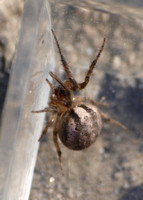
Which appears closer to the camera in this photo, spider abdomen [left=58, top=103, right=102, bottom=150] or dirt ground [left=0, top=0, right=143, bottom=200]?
spider abdomen [left=58, top=103, right=102, bottom=150]

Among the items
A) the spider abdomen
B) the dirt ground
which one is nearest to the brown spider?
the spider abdomen

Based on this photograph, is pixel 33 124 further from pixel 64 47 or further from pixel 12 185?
pixel 64 47

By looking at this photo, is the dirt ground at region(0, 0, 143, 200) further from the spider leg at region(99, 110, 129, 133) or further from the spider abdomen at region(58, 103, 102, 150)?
the spider abdomen at region(58, 103, 102, 150)

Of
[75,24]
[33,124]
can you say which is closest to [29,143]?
[33,124]

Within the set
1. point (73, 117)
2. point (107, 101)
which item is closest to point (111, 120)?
point (107, 101)

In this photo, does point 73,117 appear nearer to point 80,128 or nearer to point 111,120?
point 80,128

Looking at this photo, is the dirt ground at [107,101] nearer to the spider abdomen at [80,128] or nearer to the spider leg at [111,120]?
the spider leg at [111,120]
